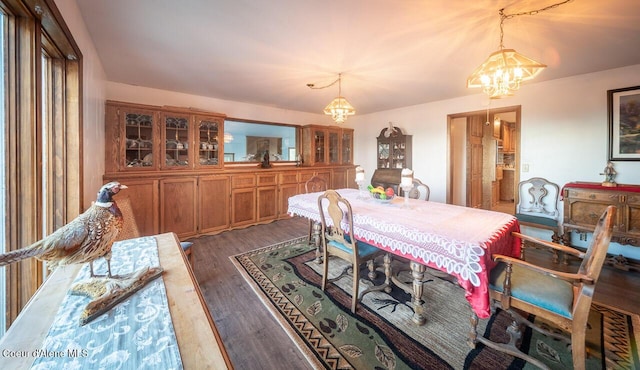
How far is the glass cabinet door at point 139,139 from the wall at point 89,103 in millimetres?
331

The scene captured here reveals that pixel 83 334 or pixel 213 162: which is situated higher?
pixel 213 162

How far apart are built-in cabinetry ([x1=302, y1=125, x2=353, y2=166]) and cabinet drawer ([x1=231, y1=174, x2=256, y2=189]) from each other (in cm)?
133

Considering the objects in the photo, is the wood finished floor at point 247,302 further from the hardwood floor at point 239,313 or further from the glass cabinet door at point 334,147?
the glass cabinet door at point 334,147

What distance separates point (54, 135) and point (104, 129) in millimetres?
1549

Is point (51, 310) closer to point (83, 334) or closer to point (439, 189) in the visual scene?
point (83, 334)

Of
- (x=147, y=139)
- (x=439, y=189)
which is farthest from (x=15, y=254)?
(x=439, y=189)

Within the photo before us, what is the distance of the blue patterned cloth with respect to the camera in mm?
606

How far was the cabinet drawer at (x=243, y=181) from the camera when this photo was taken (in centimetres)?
403

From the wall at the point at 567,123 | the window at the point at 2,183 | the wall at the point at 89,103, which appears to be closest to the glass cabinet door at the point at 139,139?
the wall at the point at 89,103

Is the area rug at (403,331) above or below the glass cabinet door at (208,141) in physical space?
below

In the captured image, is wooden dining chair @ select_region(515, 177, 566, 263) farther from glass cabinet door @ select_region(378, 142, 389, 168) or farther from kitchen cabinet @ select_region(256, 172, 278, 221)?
kitchen cabinet @ select_region(256, 172, 278, 221)

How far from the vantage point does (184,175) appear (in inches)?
140

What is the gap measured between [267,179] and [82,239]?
3.60 m

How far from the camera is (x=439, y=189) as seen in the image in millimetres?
4594
